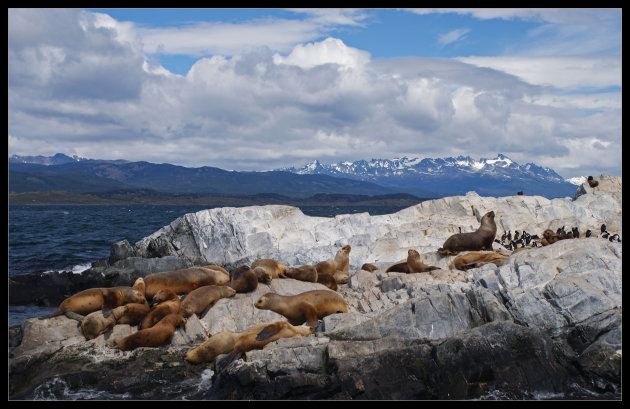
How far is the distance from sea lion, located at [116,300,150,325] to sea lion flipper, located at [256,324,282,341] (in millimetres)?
2675

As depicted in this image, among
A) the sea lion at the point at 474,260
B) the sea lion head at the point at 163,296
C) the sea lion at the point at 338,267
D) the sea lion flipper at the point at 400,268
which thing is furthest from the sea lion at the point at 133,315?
the sea lion at the point at 474,260

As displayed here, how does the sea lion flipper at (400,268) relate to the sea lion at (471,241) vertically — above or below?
below

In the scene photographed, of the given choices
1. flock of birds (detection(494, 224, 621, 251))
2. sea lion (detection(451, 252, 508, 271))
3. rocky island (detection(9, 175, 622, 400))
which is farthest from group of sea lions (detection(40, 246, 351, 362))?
flock of birds (detection(494, 224, 621, 251))

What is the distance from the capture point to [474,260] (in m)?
14.7

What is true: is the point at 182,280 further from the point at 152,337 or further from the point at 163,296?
the point at 152,337

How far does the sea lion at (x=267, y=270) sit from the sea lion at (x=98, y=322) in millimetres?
3095

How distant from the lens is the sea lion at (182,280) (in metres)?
12.6

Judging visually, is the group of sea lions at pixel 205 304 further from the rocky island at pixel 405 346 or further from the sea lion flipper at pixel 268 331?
the rocky island at pixel 405 346

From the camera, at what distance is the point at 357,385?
26.8ft

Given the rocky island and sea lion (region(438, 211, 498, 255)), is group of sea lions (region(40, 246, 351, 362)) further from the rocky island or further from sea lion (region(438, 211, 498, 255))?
sea lion (region(438, 211, 498, 255))

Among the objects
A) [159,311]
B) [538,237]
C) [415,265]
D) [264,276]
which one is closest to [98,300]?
[159,311]

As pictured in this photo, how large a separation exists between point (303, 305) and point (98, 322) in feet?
12.4

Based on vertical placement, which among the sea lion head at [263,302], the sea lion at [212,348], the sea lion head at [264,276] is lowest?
the sea lion at [212,348]
